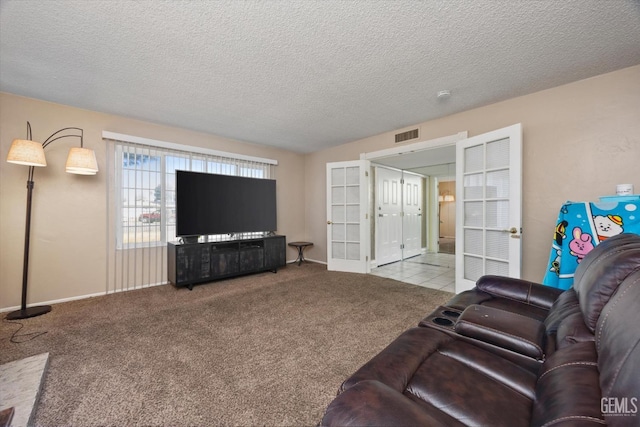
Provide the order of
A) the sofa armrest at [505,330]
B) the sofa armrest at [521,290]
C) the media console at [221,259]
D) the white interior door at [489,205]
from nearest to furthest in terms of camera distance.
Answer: the sofa armrest at [505,330] → the sofa armrest at [521,290] → the white interior door at [489,205] → the media console at [221,259]

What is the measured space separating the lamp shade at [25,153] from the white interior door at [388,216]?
15.8 ft

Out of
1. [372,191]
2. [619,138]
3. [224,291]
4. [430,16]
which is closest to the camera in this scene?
[430,16]

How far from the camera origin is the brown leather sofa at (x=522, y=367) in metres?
0.60

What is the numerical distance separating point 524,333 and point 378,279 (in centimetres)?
293

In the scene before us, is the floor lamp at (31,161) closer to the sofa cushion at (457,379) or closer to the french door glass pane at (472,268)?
the sofa cushion at (457,379)

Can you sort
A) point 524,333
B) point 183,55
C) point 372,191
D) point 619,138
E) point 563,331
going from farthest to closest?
point 372,191 → point 619,138 → point 183,55 → point 524,333 → point 563,331

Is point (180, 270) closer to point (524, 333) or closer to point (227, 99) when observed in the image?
point (227, 99)

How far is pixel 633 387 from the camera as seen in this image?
0.53 meters

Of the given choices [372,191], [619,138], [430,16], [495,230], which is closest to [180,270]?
[372,191]

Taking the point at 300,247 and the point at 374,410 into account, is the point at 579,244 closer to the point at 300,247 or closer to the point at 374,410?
the point at 374,410

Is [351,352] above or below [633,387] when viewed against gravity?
below

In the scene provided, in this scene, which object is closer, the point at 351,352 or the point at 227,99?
the point at 351,352

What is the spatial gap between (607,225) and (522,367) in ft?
6.46

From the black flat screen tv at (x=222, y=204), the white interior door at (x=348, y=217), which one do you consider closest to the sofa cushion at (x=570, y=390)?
the white interior door at (x=348, y=217)
